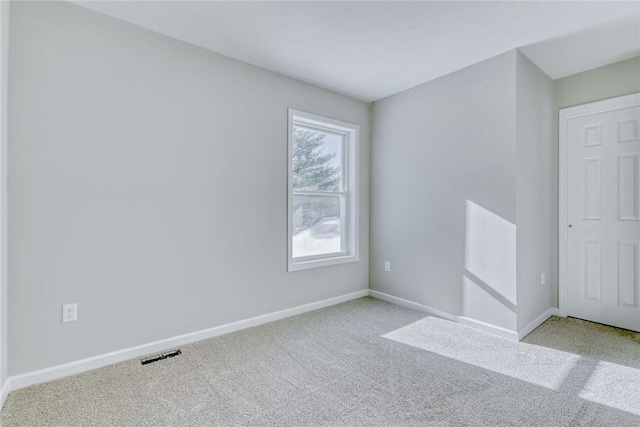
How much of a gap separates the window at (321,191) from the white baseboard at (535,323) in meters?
1.74

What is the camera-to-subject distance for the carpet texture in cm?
163

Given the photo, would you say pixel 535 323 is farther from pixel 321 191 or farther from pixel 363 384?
pixel 321 191

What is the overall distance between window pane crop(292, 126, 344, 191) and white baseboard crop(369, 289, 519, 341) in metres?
1.38

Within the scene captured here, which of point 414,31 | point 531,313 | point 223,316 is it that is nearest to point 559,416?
point 531,313

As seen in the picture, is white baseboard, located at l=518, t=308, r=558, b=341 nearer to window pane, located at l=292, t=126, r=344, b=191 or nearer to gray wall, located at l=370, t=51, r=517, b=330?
gray wall, located at l=370, t=51, r=517, b=330

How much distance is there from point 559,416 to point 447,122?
7.89 feet

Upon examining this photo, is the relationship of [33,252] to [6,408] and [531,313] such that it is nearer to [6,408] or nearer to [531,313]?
[6,408]

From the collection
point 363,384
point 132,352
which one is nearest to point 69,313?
point 132,352

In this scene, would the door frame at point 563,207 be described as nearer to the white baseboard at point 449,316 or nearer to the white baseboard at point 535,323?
the white baseboard at point 535,323

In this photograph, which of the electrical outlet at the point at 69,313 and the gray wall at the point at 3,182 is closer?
the gray wall at the point at 3,182

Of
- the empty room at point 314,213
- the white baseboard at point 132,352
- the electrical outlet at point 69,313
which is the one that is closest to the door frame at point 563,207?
the empty room at point 314,213

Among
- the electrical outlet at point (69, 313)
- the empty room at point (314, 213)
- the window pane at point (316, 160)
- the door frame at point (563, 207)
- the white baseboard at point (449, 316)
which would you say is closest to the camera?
the empty room at point (314, 213)

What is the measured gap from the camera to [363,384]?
6.34 ft

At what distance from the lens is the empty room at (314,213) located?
1.85 metres
